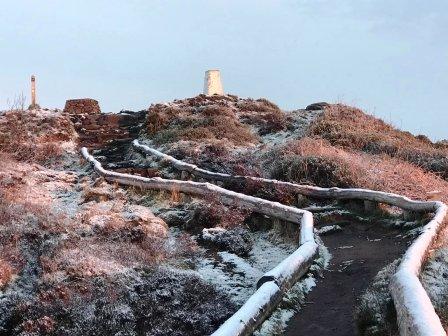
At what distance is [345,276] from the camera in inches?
337

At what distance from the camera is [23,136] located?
866 inches

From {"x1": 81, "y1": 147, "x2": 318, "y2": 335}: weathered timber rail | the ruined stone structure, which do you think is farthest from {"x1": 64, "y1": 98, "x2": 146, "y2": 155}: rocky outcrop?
{"x1": 81, "y1": 147, "x2": 318, "y2": 335}: weathered timber rail

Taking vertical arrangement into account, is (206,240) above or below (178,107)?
below

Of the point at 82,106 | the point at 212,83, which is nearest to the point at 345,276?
the point at 82,106

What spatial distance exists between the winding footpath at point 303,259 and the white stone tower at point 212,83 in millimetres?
19704

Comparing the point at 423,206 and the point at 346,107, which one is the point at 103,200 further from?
the point at 346,107

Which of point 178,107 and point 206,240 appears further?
point 178,107

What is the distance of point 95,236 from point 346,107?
757 inches

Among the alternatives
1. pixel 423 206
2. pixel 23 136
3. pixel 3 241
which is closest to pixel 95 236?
pixel 3 241

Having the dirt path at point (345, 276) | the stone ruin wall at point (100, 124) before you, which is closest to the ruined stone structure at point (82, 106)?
the stone ruin wall at point (100, 124)

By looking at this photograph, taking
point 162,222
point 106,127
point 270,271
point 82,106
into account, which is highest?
point 82,106

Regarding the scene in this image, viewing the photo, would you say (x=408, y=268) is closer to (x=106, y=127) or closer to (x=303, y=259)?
(x=303, y=259)

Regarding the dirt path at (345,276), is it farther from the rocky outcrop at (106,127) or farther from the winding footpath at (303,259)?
the rocky outcrop at (106,127)

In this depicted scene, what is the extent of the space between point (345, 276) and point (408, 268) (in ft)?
5.22
